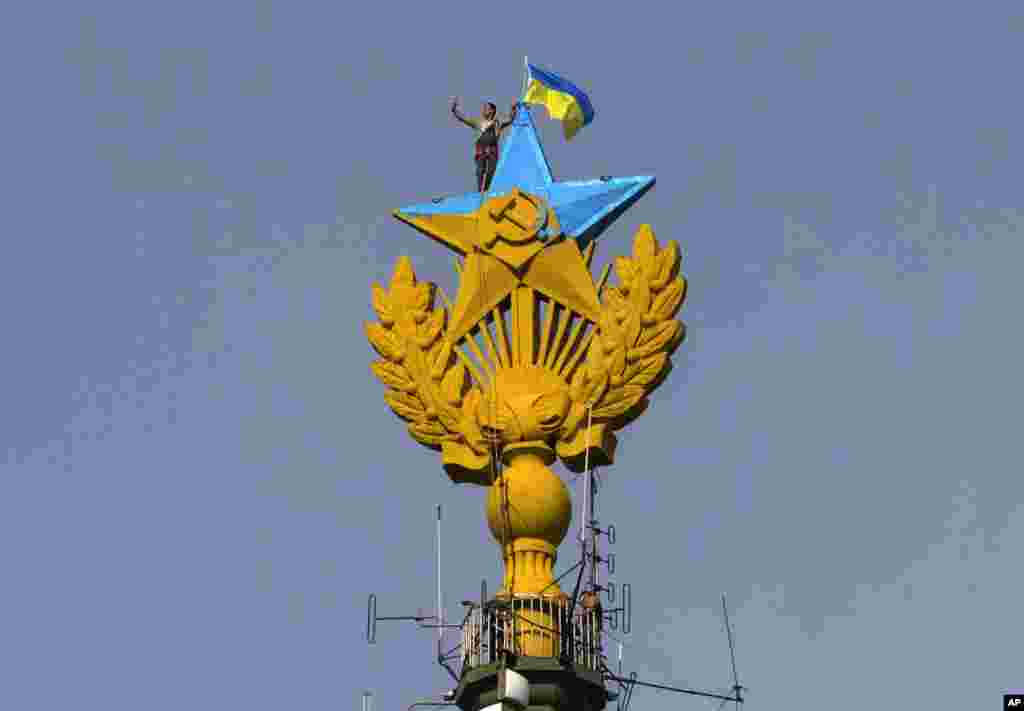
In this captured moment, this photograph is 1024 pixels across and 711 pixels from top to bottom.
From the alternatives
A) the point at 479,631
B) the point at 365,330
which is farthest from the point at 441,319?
the point at 479,631

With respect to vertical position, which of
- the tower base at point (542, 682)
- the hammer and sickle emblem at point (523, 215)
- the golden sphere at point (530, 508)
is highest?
the hammer and sickle emblem at point (523, 215)

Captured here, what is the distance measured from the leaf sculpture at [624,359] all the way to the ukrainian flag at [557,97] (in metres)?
5.10

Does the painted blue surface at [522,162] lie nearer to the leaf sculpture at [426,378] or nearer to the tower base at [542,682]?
the leaf sculpture at [426,378]

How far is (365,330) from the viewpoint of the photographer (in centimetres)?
7612

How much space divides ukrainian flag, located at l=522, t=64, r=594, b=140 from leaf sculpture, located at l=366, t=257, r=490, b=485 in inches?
189

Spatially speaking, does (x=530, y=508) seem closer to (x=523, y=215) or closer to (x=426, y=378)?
(x=426, y=378)

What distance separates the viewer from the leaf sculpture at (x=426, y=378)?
74625 millimetres

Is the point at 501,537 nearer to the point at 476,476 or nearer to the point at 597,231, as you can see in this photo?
the point at 476,476

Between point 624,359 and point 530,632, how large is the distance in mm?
5649

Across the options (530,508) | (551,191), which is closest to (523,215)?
(551,191)

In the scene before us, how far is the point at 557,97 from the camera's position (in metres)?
78.8

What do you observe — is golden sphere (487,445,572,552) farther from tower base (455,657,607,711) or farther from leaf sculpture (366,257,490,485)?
tower base (455,657,607,711)

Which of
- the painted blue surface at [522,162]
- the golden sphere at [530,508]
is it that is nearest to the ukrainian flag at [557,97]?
the painted blue surface at [522,162]

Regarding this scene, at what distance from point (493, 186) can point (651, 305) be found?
181 inches
